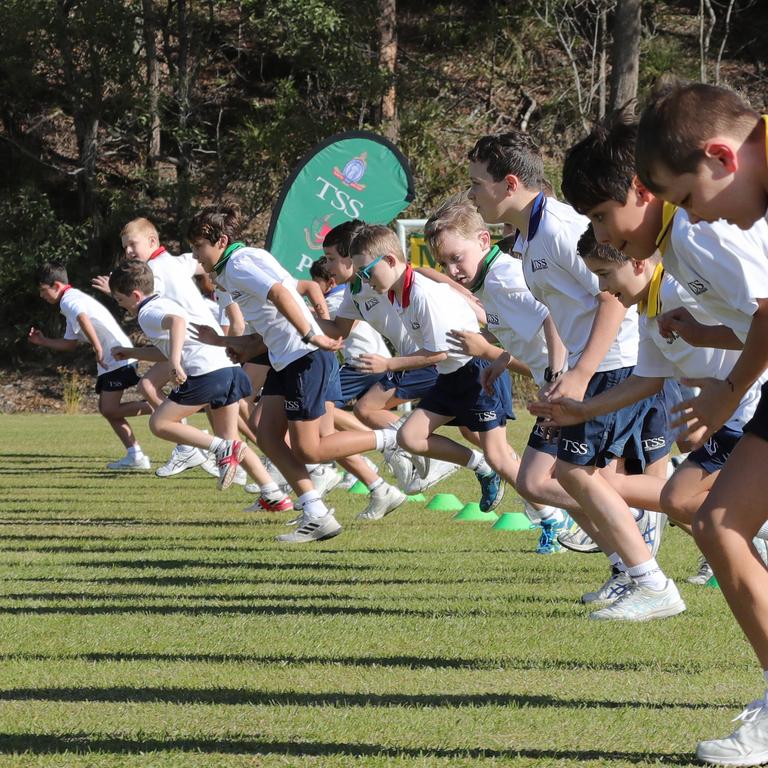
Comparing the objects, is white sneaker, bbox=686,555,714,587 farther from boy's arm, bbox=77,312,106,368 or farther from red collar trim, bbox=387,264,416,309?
boy's arm, bbox=77,312,106,368

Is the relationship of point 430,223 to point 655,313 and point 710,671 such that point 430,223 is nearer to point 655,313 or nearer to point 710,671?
point 655,313

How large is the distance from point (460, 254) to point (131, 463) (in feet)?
20.8

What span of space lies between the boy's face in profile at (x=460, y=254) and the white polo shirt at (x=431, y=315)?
0.60 metres

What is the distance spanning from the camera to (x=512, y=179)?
5.59 meters

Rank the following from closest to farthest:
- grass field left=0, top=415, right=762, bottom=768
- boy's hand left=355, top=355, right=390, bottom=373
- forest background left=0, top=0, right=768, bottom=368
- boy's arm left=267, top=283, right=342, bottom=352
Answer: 1. grass field left=0, top=415, right=762, bottom=768
2. boy's hand left=355, top=355, right=390, bottom=373
3. boy's arm left=267, top=283, right=342, bottom=352
4. forest background left=0, top=0, right=768, bottom=368

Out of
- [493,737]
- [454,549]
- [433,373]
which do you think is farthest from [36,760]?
[433,373]

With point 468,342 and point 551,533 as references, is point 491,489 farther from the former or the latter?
point 468,342

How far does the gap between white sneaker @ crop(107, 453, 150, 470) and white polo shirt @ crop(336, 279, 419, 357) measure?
4394mm

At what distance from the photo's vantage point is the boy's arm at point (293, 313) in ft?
24.4

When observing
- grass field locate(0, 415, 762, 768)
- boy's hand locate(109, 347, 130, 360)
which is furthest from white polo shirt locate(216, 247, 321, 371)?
boy's hand locate(109, 347, 130, 360)

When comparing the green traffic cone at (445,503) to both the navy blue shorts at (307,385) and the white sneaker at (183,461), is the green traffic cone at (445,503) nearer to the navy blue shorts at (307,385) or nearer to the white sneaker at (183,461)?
the navy blue shorts at (307,385)

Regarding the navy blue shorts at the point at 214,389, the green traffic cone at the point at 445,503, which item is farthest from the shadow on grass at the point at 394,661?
the navy blue shorts at the point at 214,389

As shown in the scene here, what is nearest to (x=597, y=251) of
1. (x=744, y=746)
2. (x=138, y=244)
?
(x=744, y=746)

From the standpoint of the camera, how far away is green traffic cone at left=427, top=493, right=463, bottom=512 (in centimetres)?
924
